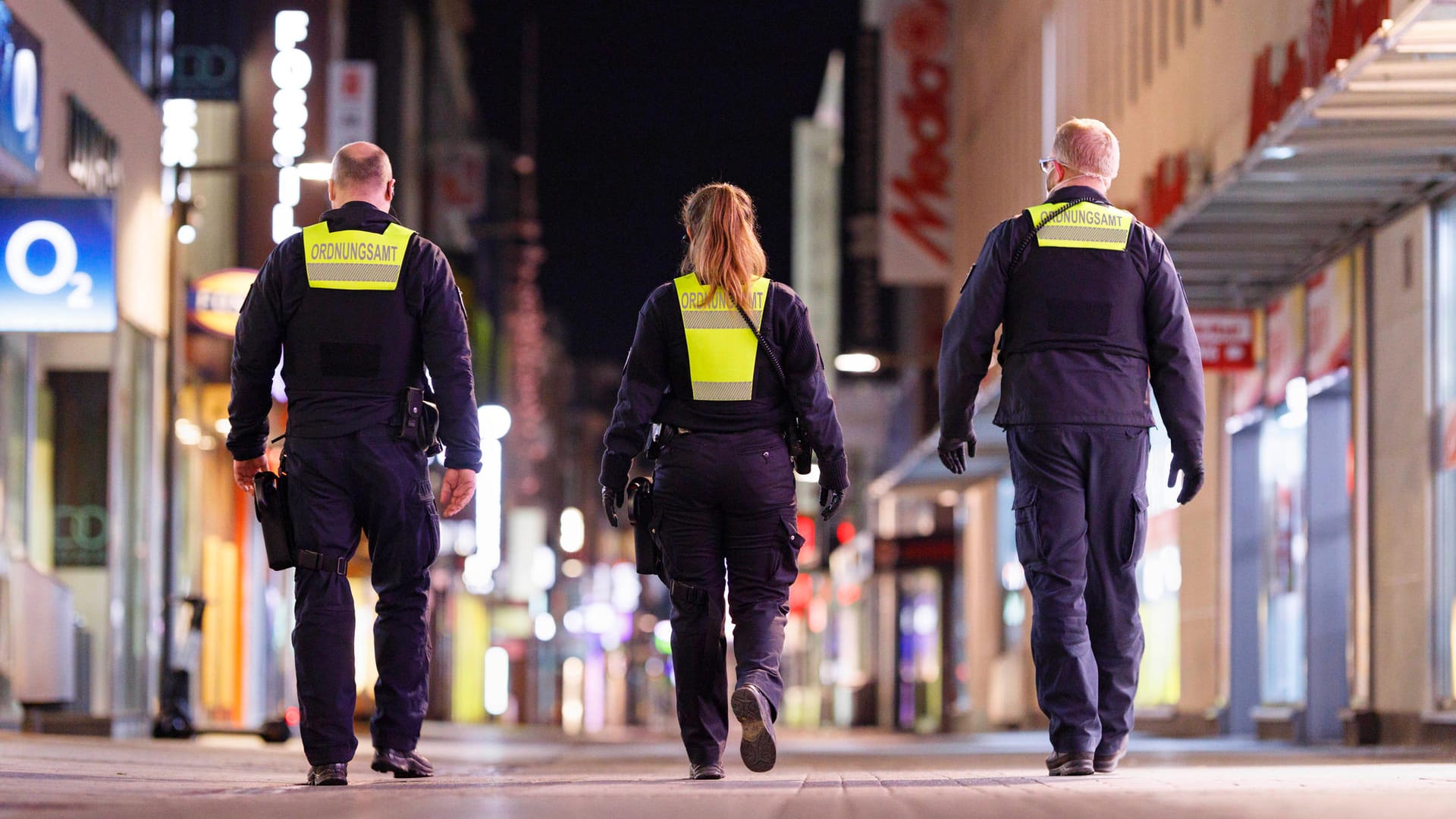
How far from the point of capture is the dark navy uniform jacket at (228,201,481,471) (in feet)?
25.0

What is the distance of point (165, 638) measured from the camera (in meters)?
17.5

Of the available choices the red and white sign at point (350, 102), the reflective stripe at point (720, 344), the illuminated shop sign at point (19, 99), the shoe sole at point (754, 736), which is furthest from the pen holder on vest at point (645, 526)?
the red and white sign at point (350, 102)

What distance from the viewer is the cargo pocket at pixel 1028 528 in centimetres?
769

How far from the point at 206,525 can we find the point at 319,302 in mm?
20439

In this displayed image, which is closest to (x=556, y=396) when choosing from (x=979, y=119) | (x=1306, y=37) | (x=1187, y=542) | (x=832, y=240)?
(x=832, y=240)

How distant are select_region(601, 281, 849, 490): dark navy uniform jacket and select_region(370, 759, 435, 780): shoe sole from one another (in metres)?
1.21

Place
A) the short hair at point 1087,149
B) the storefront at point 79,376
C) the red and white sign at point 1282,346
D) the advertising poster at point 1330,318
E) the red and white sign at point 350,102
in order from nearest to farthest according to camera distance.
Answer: the short hair at point 1087,149, the storefront at point 79,376, the advertising poster at point 1330,318, the red and white sign at point 1282,346, the red and white sign at point 350,102

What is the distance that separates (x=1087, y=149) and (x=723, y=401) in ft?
5.34

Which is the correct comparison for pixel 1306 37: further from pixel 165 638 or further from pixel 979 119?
pixel 979 119

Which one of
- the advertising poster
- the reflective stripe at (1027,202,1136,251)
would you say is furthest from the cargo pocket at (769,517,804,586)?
the advertising poster

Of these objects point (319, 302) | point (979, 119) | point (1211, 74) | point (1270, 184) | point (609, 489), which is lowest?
Answer: point (609, 489)

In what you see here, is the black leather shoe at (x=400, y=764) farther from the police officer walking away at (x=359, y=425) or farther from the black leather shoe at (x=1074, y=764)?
the black leather shoe at (x=1074, y=764)

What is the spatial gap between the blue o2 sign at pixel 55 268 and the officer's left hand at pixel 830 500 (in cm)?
714

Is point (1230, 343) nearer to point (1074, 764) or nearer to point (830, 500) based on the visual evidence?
point (830, 500)
